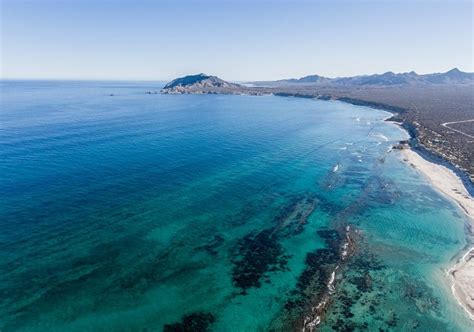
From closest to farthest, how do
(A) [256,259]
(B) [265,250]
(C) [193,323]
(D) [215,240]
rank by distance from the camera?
(C) [193,323] < (A) [256,259] < (B) [265,250] < (D) [215,240]

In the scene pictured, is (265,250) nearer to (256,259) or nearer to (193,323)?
(256,259)

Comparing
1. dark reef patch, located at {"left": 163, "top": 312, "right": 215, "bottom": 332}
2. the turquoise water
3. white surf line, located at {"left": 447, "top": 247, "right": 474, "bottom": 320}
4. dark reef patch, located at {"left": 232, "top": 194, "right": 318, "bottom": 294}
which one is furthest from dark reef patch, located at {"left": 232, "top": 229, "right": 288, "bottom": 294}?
white surf line, located at {"left": 447, "top": 247, "right": 474, "bottom": 320}

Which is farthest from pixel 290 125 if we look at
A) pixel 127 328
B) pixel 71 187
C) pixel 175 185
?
pixel 127 328

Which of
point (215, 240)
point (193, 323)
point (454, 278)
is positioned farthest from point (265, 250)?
point (454, 278)

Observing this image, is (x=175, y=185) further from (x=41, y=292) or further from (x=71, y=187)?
(x=41, y=292)

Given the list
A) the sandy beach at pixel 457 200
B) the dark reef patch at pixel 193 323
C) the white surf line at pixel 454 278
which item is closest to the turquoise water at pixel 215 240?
the dark reef patch at pixel 193 323

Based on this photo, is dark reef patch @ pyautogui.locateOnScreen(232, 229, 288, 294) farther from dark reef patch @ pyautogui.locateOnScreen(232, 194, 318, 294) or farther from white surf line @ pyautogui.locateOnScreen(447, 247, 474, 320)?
white surf line @ pyautogui.locateOnScreen(447, 247, 474, 320)
